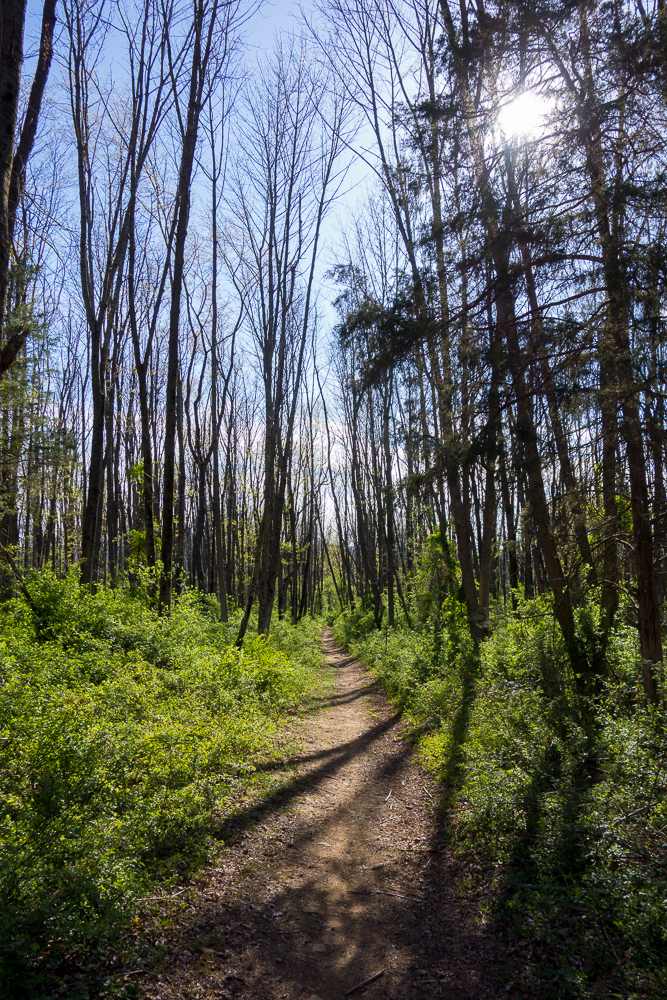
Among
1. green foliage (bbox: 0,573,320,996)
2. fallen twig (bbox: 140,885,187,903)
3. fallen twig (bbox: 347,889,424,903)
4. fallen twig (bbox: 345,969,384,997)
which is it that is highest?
green foliage (bbox: 0,573,320,996)

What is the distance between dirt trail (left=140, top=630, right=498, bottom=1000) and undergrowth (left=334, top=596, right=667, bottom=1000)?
281 millimetres

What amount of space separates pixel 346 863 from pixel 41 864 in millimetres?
2620

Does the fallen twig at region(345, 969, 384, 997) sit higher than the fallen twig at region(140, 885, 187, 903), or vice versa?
the fallen twig at region(140, 885, 187, 903)

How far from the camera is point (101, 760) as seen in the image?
3898 millimetres

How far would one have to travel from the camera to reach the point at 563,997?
109 inches

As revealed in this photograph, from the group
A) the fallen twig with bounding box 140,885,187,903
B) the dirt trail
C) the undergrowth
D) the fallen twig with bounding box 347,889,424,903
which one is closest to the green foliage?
the fallen twig with bounding box 140,885,187,903

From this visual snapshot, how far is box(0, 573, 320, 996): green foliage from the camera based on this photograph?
2781 mm

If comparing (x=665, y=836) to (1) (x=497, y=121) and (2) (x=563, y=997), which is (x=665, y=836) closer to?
(2) (x=563, y=997)

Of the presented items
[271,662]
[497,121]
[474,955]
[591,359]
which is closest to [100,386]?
[271,662]

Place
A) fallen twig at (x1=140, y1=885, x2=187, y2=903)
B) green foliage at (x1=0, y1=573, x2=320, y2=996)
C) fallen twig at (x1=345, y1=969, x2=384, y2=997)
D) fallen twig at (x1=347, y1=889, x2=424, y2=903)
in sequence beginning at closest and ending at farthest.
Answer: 1. green foliage at (x1=0, y1=573, x2=320, y2=996)
2. fallen twig at (x1=345, y1=969, x2=384, y2=997)
3. fallen twig at (x1=140, y1=885, x2=187, y2=903)
4. fallen twig at (x1=347, y1=889, x2=424, y2=903)

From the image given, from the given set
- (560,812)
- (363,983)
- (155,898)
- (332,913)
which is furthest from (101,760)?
(560,812)

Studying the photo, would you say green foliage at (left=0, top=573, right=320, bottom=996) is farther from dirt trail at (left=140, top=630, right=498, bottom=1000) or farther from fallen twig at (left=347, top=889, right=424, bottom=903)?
fallen twig at (left=347, top=889, right=424, bottom=903)

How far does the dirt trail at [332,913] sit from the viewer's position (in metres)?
3.04

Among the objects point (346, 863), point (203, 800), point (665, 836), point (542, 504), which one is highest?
point (542, 504)
